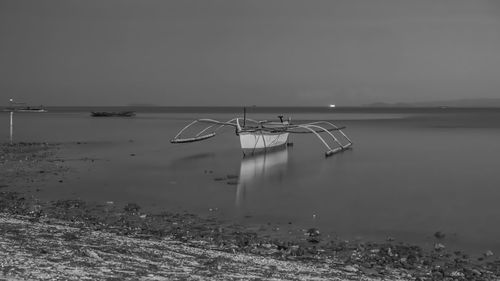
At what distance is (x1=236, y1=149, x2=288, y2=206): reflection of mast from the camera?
722 inches

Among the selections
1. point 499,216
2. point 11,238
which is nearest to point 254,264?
point 11,238

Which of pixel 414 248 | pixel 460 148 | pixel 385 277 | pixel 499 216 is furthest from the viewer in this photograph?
pixel 460 148

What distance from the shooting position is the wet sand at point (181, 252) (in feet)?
22.6

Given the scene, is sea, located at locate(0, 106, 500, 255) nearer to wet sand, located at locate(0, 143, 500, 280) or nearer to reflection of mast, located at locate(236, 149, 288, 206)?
reflection of mast, located at locate(236, 149, 288, 206)

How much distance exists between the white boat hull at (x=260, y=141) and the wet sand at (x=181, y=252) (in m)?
16.8

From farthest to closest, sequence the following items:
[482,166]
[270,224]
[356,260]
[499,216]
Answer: [482,166], [499,216], [270,224], [356,260]

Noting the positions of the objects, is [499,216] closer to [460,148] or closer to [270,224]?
[270,224]

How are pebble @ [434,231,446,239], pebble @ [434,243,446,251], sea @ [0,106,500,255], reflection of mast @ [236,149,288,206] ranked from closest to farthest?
pebble @ [434,243,446,251] → pebble @ [434,231,446,239] → sea @ [0,106,500,255] → reflection of mast @ [236,149,288,206]

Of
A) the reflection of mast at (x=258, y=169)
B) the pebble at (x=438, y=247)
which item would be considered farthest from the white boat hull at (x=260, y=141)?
the pebble at (x=438, y=247)

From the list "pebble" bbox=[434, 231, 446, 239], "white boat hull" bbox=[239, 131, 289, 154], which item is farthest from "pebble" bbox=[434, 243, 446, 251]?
"white boat hull" bbox=[239, 131, 289, 154]

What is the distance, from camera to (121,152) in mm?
31141

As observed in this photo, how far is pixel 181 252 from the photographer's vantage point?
27.9 feet

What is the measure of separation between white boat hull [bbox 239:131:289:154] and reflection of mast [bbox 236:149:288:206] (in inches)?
28.9

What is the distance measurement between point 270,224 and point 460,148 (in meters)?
29.5
